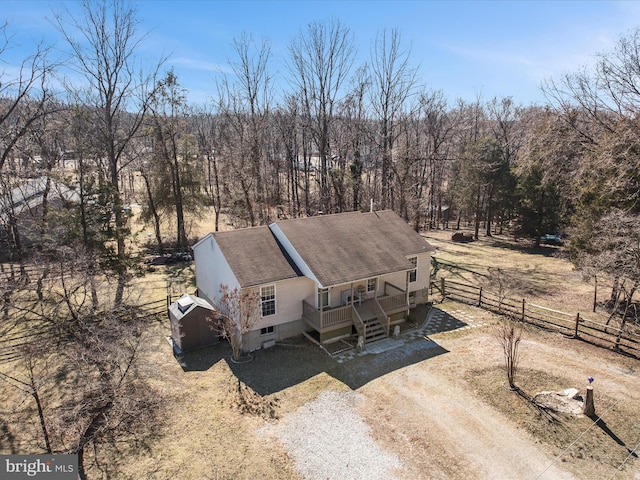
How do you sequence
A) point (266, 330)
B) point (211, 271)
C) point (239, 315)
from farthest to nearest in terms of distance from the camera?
1. point (211, 271)
2. point (266, 330)
3. point (239, 315)

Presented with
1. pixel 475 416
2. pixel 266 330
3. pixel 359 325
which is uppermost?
pixel 359 325

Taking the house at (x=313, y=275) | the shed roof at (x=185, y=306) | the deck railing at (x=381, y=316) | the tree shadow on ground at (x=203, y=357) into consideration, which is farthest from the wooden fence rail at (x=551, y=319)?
the shed roof at (x=185, y=306)

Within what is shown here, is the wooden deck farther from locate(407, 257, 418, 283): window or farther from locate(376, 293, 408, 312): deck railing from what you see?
locate(407, 257, 418, 283): window

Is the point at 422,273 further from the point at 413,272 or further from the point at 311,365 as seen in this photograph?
the point at 311,365

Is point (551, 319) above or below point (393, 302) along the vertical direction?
below

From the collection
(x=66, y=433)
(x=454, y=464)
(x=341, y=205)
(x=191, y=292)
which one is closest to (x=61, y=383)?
(x=66, y=433)

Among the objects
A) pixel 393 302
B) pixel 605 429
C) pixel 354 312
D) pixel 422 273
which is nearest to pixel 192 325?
pixel 354 312

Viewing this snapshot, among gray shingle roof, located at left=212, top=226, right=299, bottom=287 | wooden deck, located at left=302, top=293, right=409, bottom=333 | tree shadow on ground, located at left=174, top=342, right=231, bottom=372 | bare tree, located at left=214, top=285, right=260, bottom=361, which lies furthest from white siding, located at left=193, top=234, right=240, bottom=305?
wooden deck, located at left=302, top=293, right=409, bottom=333

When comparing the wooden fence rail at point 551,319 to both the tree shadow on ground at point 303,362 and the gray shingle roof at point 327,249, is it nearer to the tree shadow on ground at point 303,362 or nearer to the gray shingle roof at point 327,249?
the gray shingle roof at point 327,249
